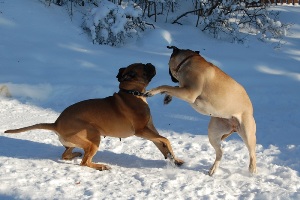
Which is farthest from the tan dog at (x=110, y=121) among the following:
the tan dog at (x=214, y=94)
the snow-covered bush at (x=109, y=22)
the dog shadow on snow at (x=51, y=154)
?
the snow-covered bush at (x=109, y=22)

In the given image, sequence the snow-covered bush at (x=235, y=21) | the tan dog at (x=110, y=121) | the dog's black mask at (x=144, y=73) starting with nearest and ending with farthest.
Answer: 1. the tan dog at (x=110, y=121)
2. the dog's black mask at (x=144, y=73)
3. the snow-covered bush at (x=235, y=21)

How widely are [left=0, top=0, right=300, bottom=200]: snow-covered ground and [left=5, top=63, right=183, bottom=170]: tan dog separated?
247mm

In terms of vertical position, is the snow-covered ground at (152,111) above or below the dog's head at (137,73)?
below

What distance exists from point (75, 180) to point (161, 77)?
4813mm

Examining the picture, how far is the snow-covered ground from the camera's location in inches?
176

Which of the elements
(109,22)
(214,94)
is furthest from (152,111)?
(109,22)

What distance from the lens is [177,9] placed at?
46.3ft

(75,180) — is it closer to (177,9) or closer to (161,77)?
(161,77)

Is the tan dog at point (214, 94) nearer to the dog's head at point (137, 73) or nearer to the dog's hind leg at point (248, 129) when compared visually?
the dog's hind leg at point (248, 129)

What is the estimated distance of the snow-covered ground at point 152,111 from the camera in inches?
176

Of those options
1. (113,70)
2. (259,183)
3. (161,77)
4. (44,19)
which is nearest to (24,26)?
(44,19)

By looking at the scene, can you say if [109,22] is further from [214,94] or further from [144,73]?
[214,94]

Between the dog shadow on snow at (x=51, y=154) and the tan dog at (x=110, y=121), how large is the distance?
219 millimetres

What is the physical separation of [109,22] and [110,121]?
6223 millimetres
